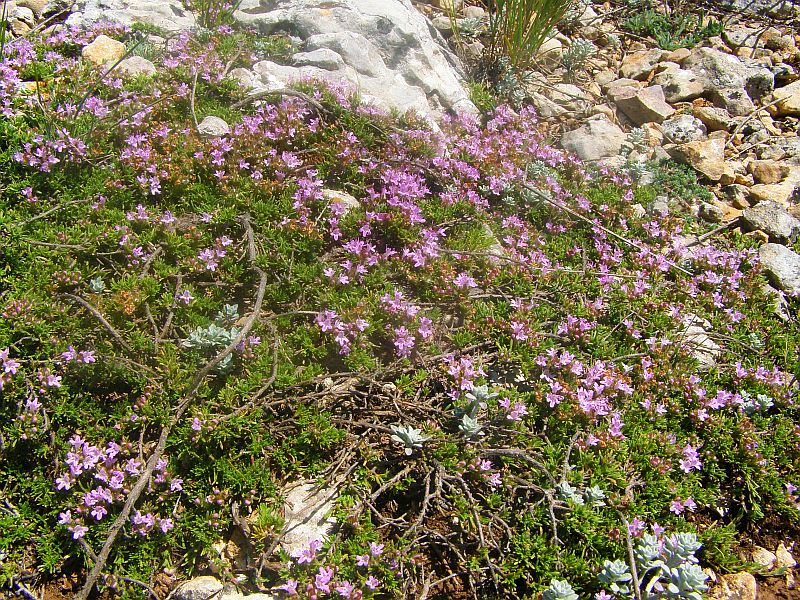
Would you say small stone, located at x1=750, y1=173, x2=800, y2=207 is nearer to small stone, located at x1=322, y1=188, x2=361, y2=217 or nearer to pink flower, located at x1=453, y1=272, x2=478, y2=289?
pink flower, located at x1=453, y1=272, x2=478, y2=289

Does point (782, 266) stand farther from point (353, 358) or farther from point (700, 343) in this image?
point (353, 358)

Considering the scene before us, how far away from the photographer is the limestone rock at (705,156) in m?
6.16

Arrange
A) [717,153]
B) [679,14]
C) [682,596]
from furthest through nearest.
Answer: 1. [679,14]
2. [717,153]
3. [682,596]

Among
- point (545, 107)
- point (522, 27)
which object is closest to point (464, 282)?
point (545, 107)

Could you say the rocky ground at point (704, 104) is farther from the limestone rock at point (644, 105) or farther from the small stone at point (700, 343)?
the small stone at point (700, 343)

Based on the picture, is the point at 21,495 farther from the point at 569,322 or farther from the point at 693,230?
the point at 693,230

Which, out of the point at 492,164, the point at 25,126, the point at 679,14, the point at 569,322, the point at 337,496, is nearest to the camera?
the point at 337,496

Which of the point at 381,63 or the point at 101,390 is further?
the point at 381,63

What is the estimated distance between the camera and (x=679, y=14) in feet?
28.5

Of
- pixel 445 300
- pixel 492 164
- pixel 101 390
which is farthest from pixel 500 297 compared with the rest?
pixel 101 390

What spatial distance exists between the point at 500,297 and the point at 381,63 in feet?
10.7

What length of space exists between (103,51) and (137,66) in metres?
0.35

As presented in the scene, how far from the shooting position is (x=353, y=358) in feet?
13.3

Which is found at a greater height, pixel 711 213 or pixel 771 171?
pixel 771 171
